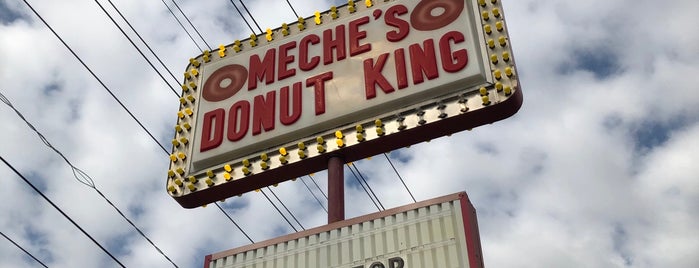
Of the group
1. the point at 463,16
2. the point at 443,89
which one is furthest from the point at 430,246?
the point at 463,16

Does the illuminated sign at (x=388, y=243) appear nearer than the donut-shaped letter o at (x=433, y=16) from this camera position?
Yes

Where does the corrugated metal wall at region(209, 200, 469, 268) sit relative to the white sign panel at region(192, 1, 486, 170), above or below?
below

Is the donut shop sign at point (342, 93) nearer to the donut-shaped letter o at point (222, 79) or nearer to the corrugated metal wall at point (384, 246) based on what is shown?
the donut-shaped letter o at point (222, 79)

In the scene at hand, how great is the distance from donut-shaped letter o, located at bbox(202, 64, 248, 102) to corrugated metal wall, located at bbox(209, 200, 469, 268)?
4145 mm

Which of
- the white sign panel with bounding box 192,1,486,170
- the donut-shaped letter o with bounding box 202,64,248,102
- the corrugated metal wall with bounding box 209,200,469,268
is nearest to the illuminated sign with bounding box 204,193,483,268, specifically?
the corrugated metal wall with bounding box 209,200,469,268

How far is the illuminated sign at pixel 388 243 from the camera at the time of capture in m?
8.09

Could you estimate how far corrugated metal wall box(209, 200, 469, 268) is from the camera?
812 cm

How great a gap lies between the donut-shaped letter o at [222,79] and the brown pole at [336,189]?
117 inches

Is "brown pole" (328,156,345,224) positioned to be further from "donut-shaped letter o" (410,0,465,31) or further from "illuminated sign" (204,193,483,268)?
"donut-shaped letter o" (410,0,465,31)

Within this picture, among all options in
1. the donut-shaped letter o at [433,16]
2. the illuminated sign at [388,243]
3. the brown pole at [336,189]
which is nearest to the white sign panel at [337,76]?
the donut-shaped letter o at [433,16]

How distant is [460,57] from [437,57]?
40 cm

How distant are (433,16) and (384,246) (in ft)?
15.9

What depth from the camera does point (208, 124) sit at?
12242mm

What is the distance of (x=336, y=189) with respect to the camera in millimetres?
10078
